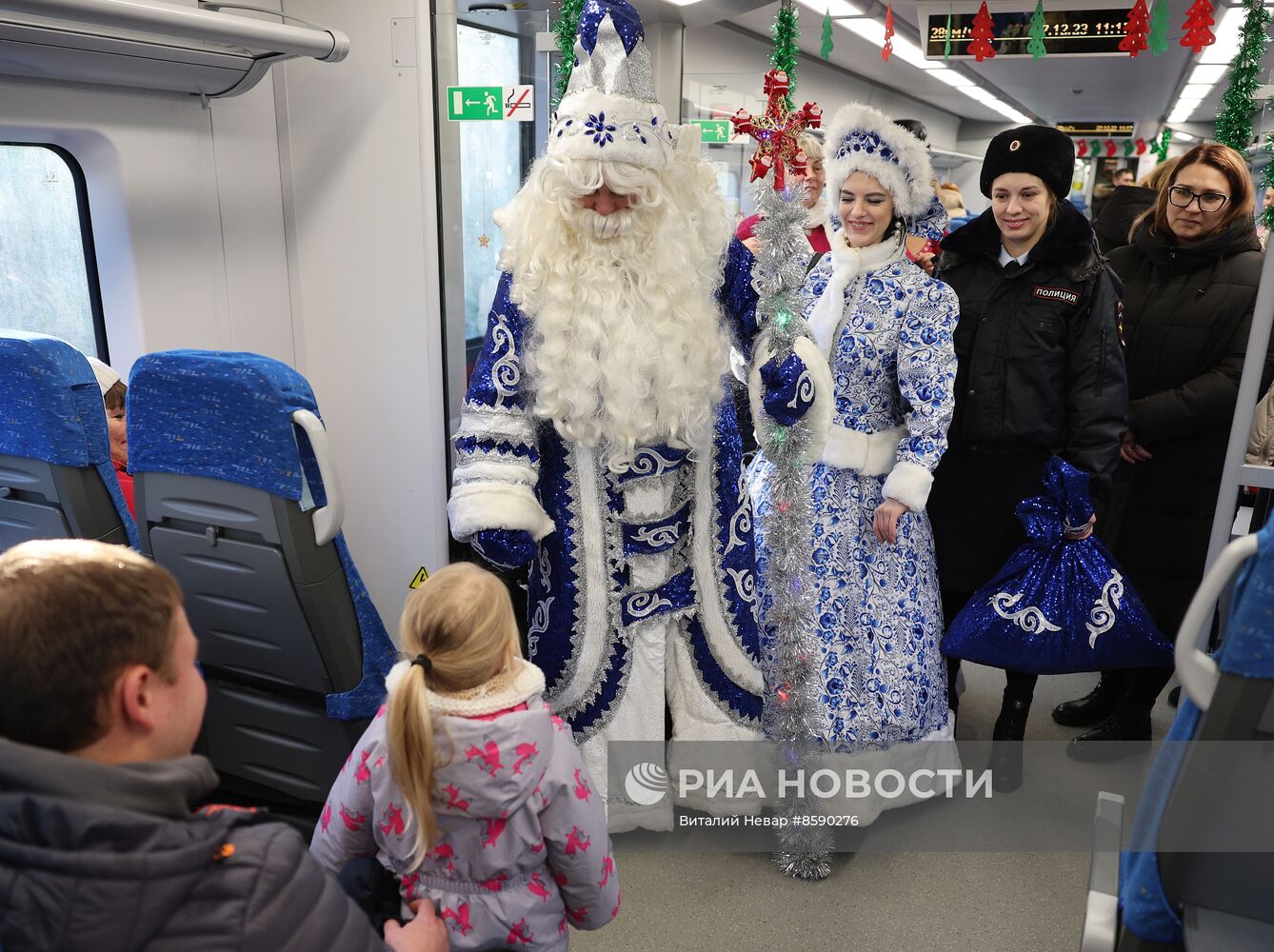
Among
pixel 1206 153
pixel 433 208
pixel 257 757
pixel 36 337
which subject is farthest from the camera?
pixel 433 208

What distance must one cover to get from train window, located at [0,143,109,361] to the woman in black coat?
3492mm

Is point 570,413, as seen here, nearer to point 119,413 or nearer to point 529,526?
point 529,526

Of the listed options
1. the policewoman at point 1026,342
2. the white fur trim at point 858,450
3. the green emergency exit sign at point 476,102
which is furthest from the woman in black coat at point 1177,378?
the green emergency exit sign at point 476,102

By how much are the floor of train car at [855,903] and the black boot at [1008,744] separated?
0.34 m

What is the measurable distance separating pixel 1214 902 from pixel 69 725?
5.14ft

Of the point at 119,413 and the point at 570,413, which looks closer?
the point at 570,413

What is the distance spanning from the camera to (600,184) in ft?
7.73

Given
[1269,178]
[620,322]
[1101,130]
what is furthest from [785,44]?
[1101,130]

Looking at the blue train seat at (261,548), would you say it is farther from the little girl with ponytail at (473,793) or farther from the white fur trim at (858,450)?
the white fur trim at (858,450)

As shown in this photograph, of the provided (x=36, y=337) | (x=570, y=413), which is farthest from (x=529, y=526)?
(x=36, y=337)

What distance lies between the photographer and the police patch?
9.45 feet

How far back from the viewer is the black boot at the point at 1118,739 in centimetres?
346

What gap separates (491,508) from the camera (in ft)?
7.55

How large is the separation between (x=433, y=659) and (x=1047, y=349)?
83.8 inches
